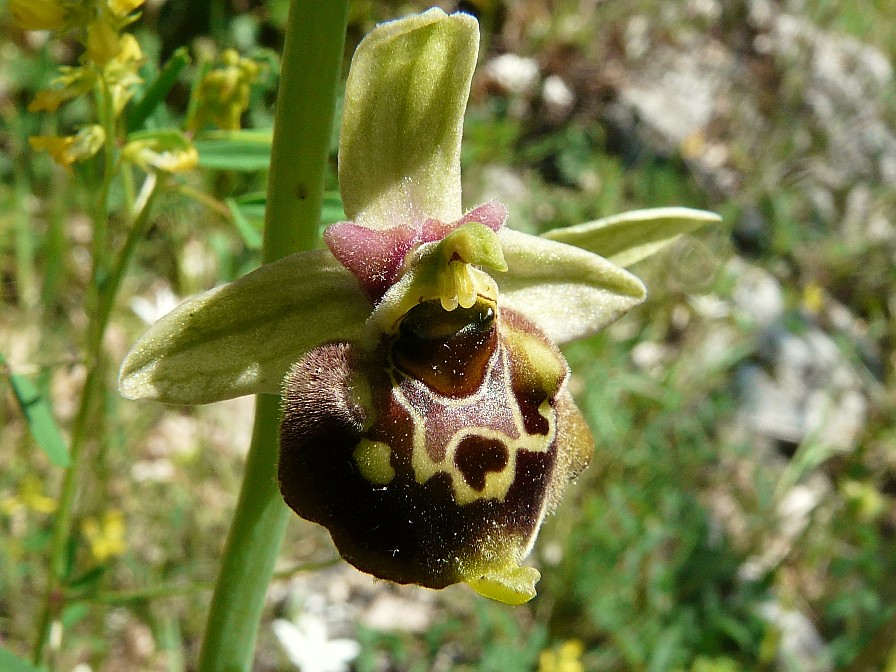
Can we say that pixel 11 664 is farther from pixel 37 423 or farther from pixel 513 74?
pixel 513 74

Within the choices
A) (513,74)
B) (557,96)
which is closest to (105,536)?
(513,74)

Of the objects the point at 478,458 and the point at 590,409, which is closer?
the point at 478,458

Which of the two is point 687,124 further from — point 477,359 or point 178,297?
point 477,359

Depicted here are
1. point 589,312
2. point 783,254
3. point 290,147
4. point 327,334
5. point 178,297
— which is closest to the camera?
point 290,147

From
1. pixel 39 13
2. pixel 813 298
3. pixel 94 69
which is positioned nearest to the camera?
pixel 39 13

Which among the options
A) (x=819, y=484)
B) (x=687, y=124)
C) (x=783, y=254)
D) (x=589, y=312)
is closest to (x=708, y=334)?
Answer: (x=819, y=484)

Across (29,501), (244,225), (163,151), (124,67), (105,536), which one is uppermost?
(124,67)
